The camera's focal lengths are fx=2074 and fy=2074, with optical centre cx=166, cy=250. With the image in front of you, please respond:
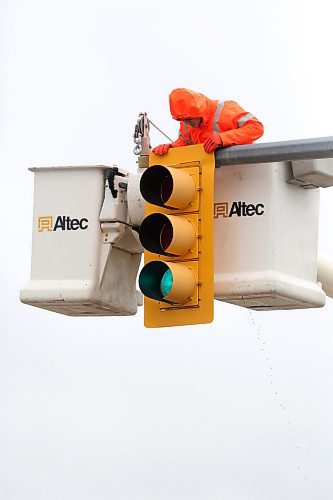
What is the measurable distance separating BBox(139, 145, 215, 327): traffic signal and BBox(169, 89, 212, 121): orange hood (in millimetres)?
857

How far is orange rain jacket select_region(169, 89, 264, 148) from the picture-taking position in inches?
745

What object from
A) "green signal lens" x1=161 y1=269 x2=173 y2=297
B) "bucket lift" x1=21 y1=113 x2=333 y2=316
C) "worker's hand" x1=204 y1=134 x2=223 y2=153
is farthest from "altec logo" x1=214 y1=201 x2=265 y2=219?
"green signal lens" x1=161 y1=269 x2=173 y2=297

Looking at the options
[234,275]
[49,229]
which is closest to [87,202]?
[49,229]

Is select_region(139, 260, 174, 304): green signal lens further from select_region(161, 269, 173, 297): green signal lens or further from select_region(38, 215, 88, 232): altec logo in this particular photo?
select_region(38, 215, 88, 232): altec logo

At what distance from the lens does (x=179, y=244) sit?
17.8 m

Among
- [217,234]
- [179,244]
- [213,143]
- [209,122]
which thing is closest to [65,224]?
[217,234]

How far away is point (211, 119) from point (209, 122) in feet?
0.11

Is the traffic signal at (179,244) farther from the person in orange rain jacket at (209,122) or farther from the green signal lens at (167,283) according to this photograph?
the person in orange rain jacket at (209,122)

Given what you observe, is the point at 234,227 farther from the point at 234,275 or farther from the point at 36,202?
the point at 36,202

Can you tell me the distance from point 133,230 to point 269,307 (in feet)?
5.09

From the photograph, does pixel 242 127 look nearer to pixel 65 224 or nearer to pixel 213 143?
pixel 213 143

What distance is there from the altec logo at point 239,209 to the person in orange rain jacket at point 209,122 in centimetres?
58

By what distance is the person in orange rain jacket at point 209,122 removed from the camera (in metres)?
18.8

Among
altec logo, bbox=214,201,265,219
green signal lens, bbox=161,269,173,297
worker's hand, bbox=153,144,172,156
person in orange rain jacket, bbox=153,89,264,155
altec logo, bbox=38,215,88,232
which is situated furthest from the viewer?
altec logo, bbox=38,215,88,232
